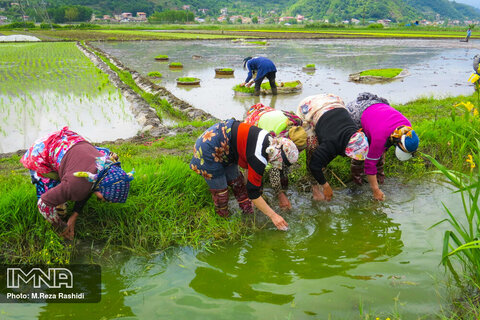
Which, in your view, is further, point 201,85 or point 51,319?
point 201,85

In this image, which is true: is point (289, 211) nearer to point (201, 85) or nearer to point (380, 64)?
point (201, 85)

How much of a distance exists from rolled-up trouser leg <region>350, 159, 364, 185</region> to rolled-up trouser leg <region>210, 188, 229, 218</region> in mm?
1496

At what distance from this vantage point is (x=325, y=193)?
11.6 ft

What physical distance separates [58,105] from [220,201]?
242 inches

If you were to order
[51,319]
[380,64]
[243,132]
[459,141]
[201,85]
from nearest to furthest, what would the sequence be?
[51,319]
[243,132]
[459,141]
[201,85]
[380,64]

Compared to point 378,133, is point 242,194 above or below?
below

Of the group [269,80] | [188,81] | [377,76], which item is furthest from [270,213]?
[377,76]

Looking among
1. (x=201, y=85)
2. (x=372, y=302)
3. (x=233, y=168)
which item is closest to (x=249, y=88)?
(x=201, y=85)

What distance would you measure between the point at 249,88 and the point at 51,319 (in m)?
7.92

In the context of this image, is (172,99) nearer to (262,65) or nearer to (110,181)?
(262,65)

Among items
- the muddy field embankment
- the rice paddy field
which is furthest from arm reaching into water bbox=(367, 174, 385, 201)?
the rice paddy field

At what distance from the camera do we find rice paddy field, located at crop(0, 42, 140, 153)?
6168mm

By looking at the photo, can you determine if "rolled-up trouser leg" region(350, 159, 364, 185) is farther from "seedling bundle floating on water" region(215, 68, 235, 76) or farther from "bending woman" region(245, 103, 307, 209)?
"seedling bundle floating on water" region(215, 68, 235, 76)

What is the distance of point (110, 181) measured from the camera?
2.57m
